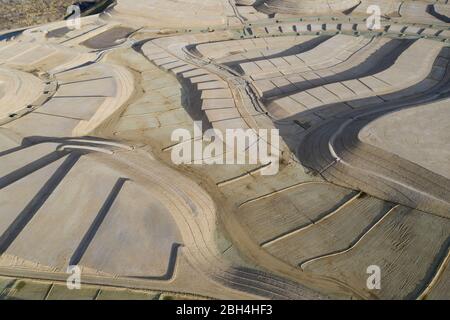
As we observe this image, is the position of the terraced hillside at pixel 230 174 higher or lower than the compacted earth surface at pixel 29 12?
lower

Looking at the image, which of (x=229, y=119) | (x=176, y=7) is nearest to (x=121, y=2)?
(x=176, y=7)

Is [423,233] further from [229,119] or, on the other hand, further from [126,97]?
[126,97]

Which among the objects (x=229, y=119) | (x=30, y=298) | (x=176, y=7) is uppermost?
(x=176, y=7)

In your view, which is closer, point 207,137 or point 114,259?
point 114,259

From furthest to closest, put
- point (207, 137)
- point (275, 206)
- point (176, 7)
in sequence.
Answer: point (176, 7) → point (207, 137) → point (275, 206)

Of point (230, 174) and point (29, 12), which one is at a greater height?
point (29, 12)

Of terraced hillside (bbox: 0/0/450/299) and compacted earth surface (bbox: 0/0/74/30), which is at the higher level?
compacted earth surface (bbox: 0/0/74/30)

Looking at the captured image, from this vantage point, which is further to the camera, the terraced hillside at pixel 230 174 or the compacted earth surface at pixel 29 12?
the compacted earth surface at pixel 29 12

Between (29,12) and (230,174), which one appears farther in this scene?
(29,12)
